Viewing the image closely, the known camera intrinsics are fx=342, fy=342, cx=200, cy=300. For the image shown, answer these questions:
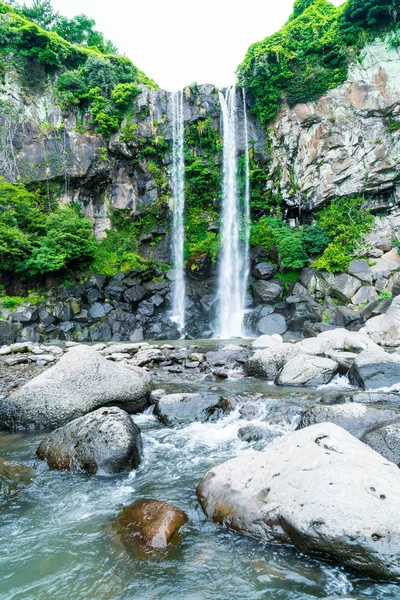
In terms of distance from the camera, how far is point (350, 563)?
2.31 metres

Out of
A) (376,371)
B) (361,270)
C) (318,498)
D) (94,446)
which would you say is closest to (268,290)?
(361,270)

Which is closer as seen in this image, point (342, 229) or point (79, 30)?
point (342, 229)

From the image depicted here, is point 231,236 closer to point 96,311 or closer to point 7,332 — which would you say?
point 96,311

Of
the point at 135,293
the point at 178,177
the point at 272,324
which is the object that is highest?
the point at 178,177

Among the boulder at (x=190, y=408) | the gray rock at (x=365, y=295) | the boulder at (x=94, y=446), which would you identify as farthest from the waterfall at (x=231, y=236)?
the boulder at (x=94, y=446)

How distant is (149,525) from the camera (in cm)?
283

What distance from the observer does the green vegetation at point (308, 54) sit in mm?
19906

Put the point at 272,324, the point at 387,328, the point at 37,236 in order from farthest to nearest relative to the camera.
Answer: the point at 37,236 → the point at 272,324 → the point at 387,328

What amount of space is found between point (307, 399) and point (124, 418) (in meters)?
3.44

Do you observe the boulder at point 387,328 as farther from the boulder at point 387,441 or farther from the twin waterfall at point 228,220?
the boulder at point 387,441

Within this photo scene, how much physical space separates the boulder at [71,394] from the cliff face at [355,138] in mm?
18568

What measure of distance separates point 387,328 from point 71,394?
11.1m

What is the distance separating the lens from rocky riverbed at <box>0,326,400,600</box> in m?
2.31

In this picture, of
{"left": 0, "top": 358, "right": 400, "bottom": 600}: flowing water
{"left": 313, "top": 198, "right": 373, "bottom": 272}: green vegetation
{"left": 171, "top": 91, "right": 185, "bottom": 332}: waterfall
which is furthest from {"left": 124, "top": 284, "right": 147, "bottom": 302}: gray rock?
{"left": 0, "top": 358, "right": 400, "bottom": 600}: flowing water
